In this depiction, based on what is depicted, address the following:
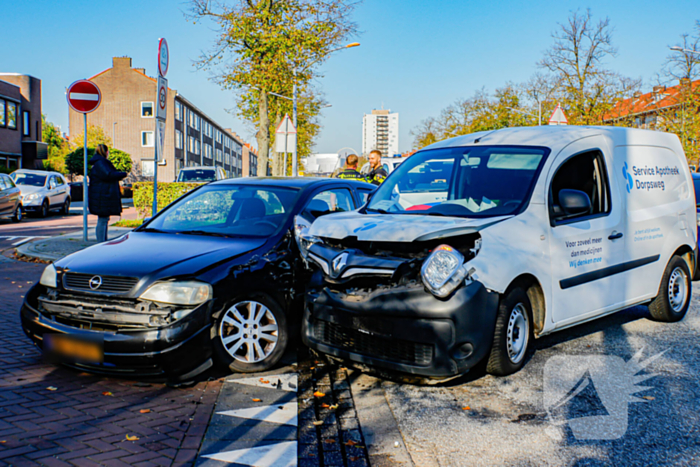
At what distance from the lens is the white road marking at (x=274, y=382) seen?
434 cm

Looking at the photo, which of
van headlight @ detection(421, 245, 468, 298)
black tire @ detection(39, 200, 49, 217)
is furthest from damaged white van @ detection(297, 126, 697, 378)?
black tire @ detection(39, 200, 49, 217)

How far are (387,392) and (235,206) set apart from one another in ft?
7.62

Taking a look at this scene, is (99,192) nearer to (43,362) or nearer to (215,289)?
(43,362)

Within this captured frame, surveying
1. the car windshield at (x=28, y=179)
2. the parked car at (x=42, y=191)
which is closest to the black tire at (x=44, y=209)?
the parked car at (x=42, y=191)

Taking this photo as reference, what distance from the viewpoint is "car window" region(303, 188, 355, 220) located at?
555cm

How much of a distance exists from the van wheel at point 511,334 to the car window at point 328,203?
202 centimetres

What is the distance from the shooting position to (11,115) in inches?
1657

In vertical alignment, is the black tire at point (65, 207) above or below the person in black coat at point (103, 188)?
below

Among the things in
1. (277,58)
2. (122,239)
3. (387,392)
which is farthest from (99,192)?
(277,58)

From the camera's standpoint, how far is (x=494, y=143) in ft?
17.2

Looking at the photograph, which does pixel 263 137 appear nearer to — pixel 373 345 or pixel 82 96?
pixel 82 96

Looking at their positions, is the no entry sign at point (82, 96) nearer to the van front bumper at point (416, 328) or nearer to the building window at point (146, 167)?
the van front bumper at point (416, 328)

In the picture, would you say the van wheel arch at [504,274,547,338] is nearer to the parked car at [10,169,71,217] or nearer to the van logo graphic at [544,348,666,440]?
the van logo graphic at [544,348,666,440]

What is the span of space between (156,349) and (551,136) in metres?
3.52
